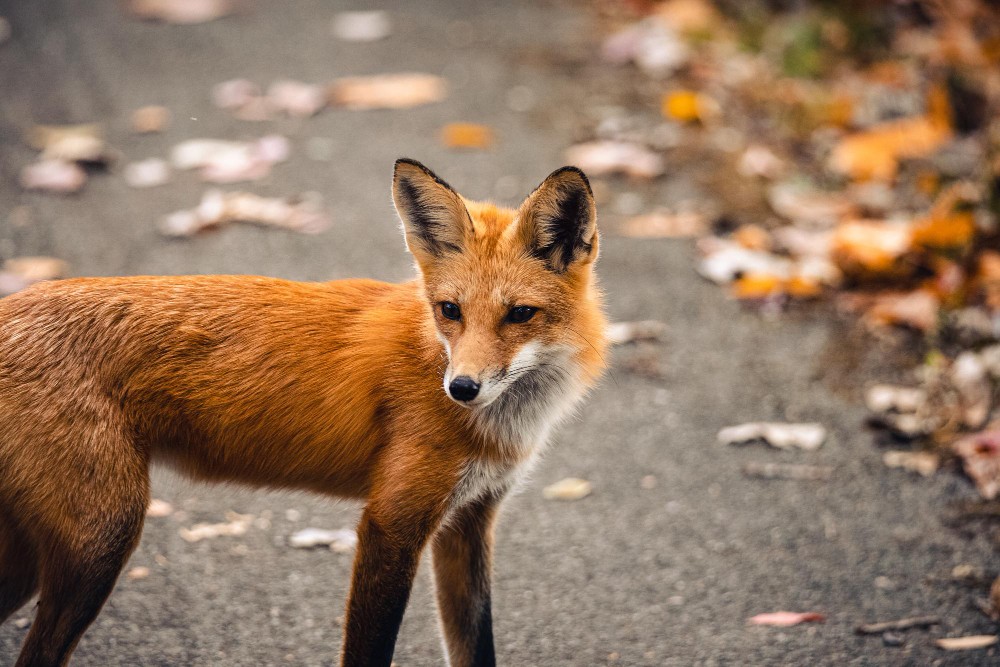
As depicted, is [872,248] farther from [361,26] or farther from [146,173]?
[361,26]

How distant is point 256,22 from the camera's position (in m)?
9.00

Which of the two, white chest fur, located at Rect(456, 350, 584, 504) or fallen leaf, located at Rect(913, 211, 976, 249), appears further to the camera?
fallen leaf, located at Rect(913, 211, 976, 249)

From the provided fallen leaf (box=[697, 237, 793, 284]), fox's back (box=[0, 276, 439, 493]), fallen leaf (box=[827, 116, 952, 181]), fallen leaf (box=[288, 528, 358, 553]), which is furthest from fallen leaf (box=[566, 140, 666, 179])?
fox's back (box=[0, 276, 439, 493])

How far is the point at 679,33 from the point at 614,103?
1316 mm

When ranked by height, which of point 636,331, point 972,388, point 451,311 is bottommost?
point 636,331

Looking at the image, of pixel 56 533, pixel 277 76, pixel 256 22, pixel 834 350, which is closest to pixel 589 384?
pixel 56 533

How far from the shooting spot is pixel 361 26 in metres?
8.88

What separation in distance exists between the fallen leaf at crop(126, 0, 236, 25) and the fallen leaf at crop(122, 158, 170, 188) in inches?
107

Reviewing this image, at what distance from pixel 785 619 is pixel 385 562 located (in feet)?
5.69

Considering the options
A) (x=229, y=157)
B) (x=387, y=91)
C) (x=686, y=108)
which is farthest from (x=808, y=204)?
(x=229, y=157)

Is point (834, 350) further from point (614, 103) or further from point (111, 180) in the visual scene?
point (111, 180)

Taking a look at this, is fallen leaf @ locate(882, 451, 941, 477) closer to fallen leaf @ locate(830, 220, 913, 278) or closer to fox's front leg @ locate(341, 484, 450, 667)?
fallen leaf @ locate(830, 220, 913, 278)

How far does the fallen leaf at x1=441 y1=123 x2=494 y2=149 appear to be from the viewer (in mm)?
7184

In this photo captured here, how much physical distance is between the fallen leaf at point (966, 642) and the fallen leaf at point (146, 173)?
17.6ft
